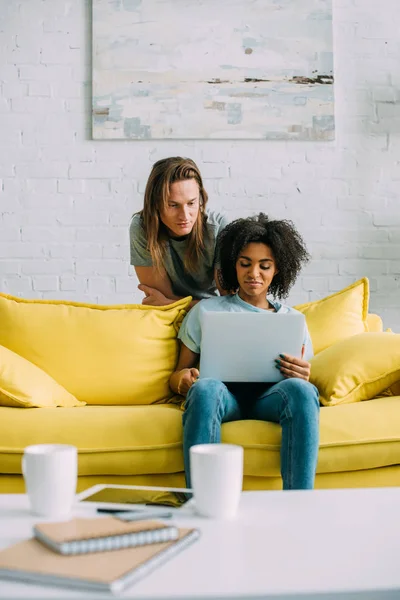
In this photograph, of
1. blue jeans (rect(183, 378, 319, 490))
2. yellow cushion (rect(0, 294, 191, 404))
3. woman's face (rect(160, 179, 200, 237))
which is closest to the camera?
blue jeans (rect(183, 378, 319, 490))

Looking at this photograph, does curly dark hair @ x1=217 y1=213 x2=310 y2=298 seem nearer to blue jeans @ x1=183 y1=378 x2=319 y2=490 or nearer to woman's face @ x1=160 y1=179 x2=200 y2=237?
woman's face @ x1=160 y1=179 x2=200 y2=237

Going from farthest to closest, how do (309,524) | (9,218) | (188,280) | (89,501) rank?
(9,218)
(188,280)
(89,501)
(309,524)

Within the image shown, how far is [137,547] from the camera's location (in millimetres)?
893

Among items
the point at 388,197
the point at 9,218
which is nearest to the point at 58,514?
the point at 9,218

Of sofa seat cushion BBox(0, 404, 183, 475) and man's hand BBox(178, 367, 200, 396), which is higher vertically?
man's hand BBox(178, 367, 200, 396)

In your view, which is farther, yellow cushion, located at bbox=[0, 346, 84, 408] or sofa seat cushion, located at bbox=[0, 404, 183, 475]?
yellow cushion, located at bbox=[0, 346, 84, 408]

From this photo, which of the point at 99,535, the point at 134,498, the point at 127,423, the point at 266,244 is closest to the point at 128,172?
the point at 266,244

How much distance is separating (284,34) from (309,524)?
289 cm

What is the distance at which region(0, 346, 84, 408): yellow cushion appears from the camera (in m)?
1.98

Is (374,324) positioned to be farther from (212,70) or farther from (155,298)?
(212,70)

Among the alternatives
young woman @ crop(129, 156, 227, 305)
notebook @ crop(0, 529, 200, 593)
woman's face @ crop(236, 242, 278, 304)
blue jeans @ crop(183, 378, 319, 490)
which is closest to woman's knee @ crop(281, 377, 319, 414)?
blue jeans @ crop(183, 378, 319, 490)

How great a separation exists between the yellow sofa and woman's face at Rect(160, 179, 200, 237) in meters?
0.46

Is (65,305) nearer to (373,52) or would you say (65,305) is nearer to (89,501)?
(89,501)

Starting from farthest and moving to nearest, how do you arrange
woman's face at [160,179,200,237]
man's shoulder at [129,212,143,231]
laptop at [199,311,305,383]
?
man's shoulder at [129,212,143,231], woman's face at [160,179,200,237], laptop at [199,311,305,383]
